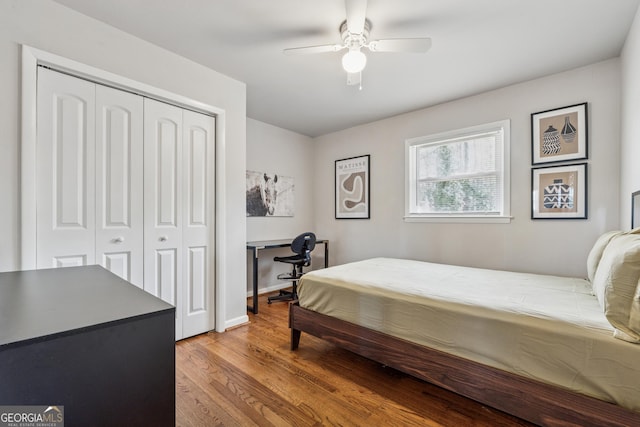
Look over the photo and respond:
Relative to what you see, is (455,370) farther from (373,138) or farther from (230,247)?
(373,138)

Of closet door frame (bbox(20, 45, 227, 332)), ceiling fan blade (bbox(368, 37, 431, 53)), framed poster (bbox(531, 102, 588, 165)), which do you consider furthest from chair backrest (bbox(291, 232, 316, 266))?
framed poster (bbox(531, 102, 588, 165))

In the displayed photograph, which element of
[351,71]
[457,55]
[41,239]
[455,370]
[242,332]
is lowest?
[242,332]

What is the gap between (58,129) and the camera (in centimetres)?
189

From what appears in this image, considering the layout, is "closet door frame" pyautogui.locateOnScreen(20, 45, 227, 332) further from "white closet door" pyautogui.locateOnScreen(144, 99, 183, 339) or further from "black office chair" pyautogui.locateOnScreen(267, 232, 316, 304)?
"black office chair" pyautogui.locateOnScreen(267, 232, 316, 304)

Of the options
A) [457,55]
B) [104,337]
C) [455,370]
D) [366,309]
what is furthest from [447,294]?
[457,55]

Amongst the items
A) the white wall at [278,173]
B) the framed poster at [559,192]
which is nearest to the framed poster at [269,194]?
the white wall at [278,173]

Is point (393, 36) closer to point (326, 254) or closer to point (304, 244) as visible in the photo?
point (304, 244)

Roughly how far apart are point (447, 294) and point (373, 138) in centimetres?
278

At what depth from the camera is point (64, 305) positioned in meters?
0.81

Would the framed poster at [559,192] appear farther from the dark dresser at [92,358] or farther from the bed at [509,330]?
the dark dresser at [92,358]

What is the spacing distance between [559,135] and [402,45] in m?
1.87

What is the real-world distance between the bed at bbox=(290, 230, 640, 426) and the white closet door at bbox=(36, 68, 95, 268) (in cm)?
167

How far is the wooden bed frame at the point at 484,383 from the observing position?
49.2 inches

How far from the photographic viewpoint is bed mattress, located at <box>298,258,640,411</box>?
4.13ft
